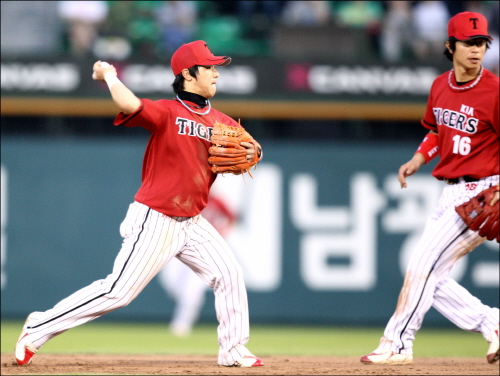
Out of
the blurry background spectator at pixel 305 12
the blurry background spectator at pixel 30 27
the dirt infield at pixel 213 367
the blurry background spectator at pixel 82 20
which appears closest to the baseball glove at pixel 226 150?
the dirt infield at pixel 213 367

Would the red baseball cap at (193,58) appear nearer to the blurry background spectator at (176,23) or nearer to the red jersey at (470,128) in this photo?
the red jersey at (470,128)

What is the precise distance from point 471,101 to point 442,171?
1.53 ft

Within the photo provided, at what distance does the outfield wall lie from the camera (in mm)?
9695

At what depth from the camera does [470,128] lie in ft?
16.3

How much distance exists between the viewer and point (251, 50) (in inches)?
404

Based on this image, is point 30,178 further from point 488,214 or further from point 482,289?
point 488,214

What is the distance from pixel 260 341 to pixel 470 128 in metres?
4.00

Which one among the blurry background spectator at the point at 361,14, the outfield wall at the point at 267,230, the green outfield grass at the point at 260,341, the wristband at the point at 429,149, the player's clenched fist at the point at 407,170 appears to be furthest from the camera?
the blurry background spectator at the point at 361,14

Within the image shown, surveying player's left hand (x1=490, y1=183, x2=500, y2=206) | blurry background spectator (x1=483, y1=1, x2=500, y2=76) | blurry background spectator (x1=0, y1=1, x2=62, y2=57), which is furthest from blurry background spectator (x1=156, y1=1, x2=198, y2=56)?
player's left hand (x1=490, y1=183, x2=500, y2=206)

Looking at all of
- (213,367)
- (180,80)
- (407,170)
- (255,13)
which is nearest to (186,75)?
(180,80)

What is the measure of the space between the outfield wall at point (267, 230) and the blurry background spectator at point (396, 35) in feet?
3.78

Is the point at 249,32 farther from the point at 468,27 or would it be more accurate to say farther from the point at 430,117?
the point at 468,27

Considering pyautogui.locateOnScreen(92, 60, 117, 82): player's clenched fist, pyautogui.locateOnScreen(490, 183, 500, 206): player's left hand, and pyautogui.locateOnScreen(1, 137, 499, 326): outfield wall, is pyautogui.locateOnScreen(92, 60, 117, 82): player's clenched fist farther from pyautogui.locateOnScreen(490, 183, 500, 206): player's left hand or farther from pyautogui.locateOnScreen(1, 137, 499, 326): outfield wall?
pyautogui.locateOnScreen(1, 137, 499, 326): outfield wall

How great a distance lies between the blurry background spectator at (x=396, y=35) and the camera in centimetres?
997
